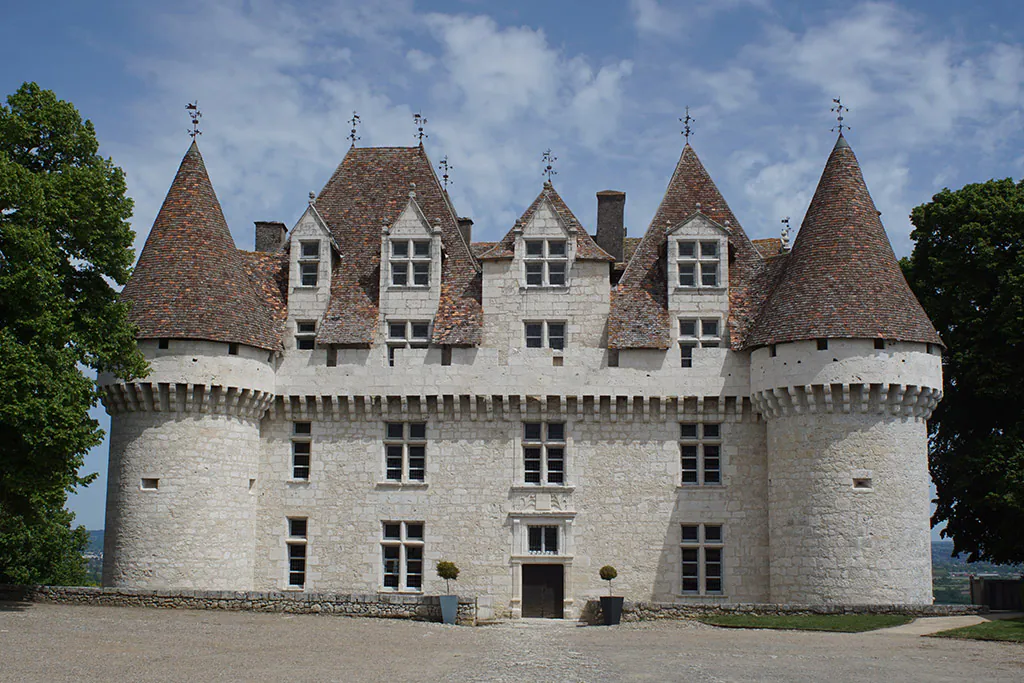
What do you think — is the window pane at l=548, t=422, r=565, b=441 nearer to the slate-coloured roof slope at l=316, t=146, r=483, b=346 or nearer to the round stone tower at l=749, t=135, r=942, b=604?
the slate-coloured roof slope at l=316, t=146, r=483, b=346

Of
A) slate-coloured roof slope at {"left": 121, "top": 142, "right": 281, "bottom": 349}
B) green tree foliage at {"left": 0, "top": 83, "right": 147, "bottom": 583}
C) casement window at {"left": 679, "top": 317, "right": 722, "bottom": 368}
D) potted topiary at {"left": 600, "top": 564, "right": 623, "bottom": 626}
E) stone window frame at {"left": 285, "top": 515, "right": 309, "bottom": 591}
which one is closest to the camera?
green tree foliage at {"left": 0, "top": 83, "right": 147, "bottom": 583}

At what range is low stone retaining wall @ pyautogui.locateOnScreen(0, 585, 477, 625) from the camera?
985 inches

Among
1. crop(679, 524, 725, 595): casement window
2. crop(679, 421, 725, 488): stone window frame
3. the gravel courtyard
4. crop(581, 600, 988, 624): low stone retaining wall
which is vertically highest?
crop(679, 421, 725, 488): stone window frame

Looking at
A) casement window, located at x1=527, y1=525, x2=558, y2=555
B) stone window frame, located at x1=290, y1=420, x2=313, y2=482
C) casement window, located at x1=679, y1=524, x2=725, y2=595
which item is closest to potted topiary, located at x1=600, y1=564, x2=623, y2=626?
casement window, located at x1=527, y1=525, x2=558, y2=555

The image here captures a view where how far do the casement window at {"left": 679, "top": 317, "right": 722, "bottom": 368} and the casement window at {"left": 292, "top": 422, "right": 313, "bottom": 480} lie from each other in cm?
994

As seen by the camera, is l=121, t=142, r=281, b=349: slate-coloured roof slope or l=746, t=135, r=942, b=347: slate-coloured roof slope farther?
l=121, t=142, r=281, b=349: slate-coloured roof slope

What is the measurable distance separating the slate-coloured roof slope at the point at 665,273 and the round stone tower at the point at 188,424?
9.41 metres

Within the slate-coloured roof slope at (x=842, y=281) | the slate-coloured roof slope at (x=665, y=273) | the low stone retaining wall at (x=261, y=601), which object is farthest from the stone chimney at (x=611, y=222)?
the low stone retaining wall at (x=261, y=601)

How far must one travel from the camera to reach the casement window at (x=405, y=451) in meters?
30.0

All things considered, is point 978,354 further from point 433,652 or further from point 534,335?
point 433,652

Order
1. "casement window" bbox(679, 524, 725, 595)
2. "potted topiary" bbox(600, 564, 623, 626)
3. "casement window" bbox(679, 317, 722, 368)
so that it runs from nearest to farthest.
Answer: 1. "potted topiary" bbox(600, 564, 623, 626)
2. "casement window" bbox(679, 524, 725, 595)
3. "casement window" bbox(679, 317, 722, 368)

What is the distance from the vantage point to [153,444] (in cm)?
2809

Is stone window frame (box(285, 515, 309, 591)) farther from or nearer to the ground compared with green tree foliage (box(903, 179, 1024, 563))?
nearer to the ground

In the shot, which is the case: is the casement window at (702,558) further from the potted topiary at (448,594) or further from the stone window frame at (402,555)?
the stone window frame at (402,555)
